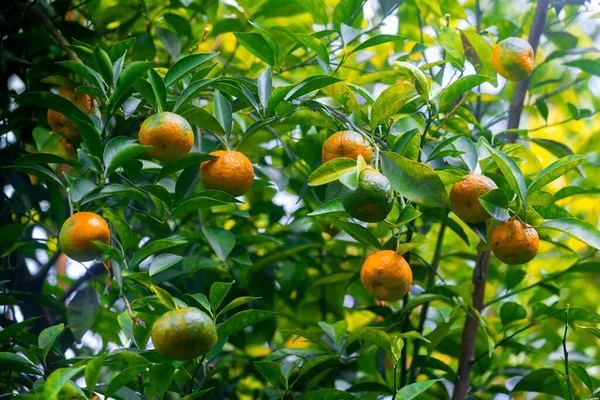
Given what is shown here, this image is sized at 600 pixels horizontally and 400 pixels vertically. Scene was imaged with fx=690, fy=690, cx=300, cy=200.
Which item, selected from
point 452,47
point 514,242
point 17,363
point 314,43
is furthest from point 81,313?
point 452,47

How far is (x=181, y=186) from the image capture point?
1.15 m

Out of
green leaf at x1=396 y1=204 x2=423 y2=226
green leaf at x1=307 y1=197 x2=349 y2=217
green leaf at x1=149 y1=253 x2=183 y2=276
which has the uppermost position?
green leaf at x1=149 y1=253 x2=183 y2=276

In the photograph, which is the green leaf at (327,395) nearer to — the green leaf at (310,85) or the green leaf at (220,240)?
the green leaf at (220,240)

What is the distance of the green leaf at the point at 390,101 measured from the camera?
1039 millimetres

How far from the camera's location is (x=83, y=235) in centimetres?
98

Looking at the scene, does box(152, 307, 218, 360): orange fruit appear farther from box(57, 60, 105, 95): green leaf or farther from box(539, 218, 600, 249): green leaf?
box(539, 218, 600, 249): green leaf

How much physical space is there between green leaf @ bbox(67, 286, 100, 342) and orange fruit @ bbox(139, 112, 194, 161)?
1.01 ft

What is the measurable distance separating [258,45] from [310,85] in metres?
0.17

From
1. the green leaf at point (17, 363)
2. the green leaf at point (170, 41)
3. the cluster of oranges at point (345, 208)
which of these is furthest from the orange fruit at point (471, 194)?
the green leaf at point (170, 41)

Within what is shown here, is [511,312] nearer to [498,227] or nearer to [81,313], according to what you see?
[498,227]

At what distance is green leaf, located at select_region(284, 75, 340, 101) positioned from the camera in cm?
104

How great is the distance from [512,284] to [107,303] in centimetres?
94

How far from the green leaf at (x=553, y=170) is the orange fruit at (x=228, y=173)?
420mm

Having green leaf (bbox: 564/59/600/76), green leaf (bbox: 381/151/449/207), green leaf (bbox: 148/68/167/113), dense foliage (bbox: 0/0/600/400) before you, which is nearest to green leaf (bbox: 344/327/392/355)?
dense foliage (bbox: 0/0/600/400)
